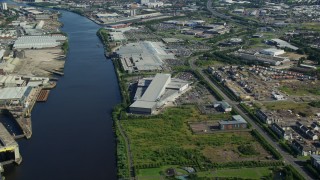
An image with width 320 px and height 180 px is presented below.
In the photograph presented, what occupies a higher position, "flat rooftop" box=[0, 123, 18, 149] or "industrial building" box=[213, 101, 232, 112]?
"flat rooftop" box=[0, 123, 18, 149]

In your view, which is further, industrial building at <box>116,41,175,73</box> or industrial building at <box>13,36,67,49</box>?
industrial building at <box>13,36,67,49</box>

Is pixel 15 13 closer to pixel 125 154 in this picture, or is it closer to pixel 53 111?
pixel 53 111

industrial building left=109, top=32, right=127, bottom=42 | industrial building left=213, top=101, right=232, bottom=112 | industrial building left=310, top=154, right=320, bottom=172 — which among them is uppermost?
industrial building left=310, top=154, right=320, bottom=172

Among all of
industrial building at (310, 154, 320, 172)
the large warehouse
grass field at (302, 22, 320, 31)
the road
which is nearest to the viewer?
industrial building at (310, 154, 320, 172)

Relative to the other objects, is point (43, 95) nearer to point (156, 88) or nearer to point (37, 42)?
point (156, 88)

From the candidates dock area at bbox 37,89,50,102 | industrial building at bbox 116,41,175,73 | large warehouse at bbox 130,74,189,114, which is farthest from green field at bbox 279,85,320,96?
dock area at bbox 37,89,50,102

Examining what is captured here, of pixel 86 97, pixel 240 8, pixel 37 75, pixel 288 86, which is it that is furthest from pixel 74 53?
pixel 240 8

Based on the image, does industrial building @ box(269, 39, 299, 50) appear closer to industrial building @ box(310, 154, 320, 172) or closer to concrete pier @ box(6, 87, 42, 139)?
industrial building @ box(310, 154, 320, 172)

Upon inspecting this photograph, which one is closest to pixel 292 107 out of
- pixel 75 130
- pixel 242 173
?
pixel 242 173
